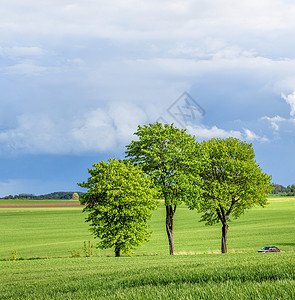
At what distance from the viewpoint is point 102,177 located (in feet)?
136

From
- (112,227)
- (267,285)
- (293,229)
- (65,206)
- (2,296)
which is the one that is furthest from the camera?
(65,206)

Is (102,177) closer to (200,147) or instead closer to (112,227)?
(112,227)

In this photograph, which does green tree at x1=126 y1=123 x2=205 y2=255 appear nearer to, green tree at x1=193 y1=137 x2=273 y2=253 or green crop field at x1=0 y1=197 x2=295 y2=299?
green tree at x1=193 y1=137 x2=273 y2=253

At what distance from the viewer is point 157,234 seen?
82250mm

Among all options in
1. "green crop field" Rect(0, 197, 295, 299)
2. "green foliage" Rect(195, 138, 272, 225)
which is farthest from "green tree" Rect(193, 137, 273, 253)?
"green crop field" Rect(0, 197, 295, 299)

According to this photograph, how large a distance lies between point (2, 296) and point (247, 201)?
3956 cm

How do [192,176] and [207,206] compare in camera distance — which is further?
[207,206]

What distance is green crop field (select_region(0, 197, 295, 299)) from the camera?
7930mm

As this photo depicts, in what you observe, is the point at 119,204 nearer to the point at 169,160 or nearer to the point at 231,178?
the point at 169,160

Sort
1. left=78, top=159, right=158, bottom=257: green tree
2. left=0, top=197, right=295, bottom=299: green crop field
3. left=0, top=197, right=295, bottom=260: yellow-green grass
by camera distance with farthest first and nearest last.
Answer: left=0, top=197, right=295, bottom=260: yellow-green grass
left=78, top=159, right=158, bottom=257: green tree
left=0, top=197, right=295, bottom=299: green crop field

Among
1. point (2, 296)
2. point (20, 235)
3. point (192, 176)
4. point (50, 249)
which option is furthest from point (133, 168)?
point (20, 235)

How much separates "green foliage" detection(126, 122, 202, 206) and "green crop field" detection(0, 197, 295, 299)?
7349 millimetres

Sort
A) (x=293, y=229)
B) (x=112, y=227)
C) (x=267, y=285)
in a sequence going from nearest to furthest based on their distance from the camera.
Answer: (x=267, y=285)
(x=112, y=227)
(x=293, y=229)

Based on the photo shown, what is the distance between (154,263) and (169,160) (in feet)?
73.4
